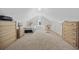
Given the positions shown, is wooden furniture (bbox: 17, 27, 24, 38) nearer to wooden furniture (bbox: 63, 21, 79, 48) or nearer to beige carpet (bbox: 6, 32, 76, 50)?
beige carpet (bbox: 6, 32, 76, 50)

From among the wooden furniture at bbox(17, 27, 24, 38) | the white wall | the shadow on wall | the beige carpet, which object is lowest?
the beige carpet

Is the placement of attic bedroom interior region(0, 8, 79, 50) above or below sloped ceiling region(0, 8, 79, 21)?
below

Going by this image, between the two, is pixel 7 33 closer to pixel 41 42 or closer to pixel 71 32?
pixel 41 42

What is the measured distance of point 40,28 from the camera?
2.19 m

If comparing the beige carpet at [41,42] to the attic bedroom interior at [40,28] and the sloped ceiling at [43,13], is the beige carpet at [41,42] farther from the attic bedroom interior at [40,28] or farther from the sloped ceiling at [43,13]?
the sloped ceiling at [43,13]

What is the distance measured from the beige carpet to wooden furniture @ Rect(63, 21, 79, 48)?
0.07 metres

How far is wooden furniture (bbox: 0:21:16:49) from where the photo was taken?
7.03 feet

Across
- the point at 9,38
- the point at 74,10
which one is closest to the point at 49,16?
the point at 74,10

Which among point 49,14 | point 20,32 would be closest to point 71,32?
point 49,14

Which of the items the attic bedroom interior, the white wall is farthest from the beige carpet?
the white wall
